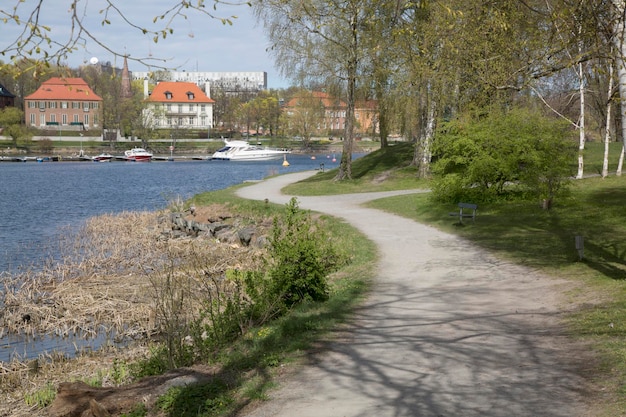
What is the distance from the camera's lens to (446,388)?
26.3 feet

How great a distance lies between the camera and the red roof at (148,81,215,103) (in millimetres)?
144375

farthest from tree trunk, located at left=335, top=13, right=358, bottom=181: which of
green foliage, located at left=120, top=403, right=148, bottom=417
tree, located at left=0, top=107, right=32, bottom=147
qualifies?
tree, located at left=0, top=107, right=32, bottom=147

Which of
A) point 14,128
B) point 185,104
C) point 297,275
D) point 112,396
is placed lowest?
point 112,396

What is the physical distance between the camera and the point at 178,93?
479ft

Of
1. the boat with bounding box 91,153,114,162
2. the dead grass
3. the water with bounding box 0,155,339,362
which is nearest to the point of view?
the dead grass

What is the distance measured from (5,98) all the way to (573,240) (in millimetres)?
134860

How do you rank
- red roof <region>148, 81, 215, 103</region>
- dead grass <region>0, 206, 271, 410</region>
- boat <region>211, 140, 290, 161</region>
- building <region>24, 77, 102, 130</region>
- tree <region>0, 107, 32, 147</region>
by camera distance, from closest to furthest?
dead grass <region>0, 206, 271, 410</region>
boat <region>211, 140, 290, 161</region>
tree <region>0, 107, 32, 147</region>
building <region>24, 77, 102, 130</region>
red roof <region>148, 81, 215, 103</region>

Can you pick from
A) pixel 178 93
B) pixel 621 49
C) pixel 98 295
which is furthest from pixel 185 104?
pixel 621 49

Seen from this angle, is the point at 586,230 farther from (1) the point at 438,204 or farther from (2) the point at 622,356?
(2) the point at 622,356

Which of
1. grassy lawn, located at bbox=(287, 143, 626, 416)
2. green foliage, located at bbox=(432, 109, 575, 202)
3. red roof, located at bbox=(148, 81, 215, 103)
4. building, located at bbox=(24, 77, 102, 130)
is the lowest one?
grassy lawn, located at bbox=(287, 143, 626, 416)

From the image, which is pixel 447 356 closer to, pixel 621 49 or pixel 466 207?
pixel 621 49

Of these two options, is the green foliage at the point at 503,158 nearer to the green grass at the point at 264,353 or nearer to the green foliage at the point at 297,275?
the green grass at the point at 264,353

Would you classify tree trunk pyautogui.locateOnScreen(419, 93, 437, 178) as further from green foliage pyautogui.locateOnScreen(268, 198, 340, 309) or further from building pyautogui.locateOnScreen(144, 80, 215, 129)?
building pyautogui.locateOnScreen(144, 80, 215, 129)

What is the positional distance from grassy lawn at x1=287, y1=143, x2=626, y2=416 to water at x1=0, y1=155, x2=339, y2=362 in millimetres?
9869
